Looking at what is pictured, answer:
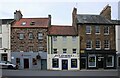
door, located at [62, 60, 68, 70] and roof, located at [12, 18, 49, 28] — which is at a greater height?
roof, located at [12, 18, 49, 28]

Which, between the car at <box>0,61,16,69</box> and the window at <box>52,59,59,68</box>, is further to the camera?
the window at <box>52,59,59,68</box>

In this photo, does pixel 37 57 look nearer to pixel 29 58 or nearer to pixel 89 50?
pixel 29 58

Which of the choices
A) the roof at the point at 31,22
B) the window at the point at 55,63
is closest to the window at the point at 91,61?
the window at the point at 55,63

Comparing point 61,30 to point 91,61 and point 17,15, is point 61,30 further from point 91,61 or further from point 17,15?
point 17,15

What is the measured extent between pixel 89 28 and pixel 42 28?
8399 mm

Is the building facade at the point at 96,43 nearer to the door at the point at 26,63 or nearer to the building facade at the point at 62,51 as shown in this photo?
the building facade at the point at 62,51

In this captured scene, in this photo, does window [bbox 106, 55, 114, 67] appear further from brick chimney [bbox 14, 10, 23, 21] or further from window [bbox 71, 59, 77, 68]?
brick chimney [bbox 14, 10, 23, 21]

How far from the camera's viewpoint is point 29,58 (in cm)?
4631

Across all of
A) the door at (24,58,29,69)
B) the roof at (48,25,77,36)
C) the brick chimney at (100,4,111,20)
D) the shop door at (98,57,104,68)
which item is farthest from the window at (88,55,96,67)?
the door at (24,58,29,69)

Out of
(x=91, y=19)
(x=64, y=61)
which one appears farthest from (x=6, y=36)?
(x=91, y=19)

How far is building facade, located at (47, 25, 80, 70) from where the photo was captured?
45.9 m

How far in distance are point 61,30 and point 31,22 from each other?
583 cm

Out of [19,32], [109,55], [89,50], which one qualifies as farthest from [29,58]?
[109,55]

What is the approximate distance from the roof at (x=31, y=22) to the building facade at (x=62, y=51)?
304cm
